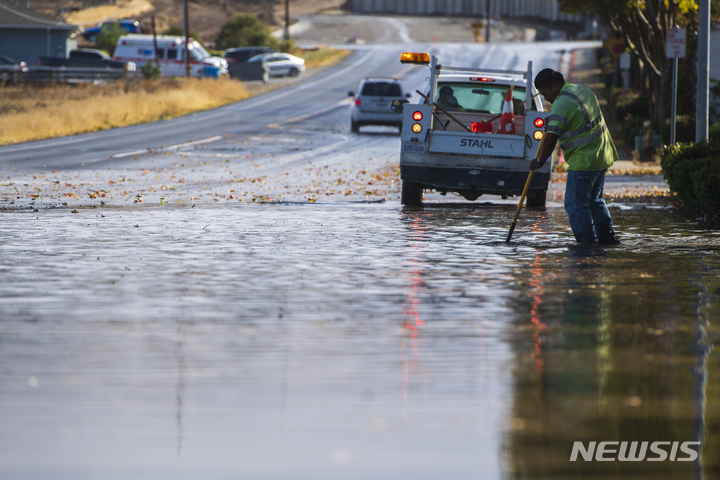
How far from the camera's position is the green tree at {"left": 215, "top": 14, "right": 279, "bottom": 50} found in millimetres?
83625

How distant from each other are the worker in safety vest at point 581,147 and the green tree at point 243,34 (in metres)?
73.8

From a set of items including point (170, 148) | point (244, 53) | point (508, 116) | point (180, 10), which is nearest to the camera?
point (508, 116)

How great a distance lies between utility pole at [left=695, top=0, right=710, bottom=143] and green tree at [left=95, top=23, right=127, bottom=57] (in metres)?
72.8

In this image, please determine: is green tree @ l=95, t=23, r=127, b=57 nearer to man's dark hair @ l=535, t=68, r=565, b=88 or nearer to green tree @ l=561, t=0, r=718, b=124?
green tree @ l=561, t=0, r=718, b=124

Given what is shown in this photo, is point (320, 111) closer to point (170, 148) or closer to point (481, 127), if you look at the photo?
point (170, 148)

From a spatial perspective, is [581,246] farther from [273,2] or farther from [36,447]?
[273,2]

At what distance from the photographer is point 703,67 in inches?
644

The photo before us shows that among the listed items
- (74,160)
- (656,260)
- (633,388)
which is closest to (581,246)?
(656,260)

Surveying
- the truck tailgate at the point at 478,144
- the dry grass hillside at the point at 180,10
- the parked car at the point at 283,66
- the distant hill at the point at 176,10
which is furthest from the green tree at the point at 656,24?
the dry grass hillside at the point at 180,10

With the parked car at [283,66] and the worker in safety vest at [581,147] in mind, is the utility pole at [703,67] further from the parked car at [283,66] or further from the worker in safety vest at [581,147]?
the parked car at [283,66]

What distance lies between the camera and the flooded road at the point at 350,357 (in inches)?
172

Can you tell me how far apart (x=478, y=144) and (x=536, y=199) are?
125 centimetres

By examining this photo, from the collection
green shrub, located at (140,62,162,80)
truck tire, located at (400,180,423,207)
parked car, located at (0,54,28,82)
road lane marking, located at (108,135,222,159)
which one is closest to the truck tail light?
truck tire, located at (400,180,423,207)

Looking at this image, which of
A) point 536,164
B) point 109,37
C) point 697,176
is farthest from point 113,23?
point 536,164
